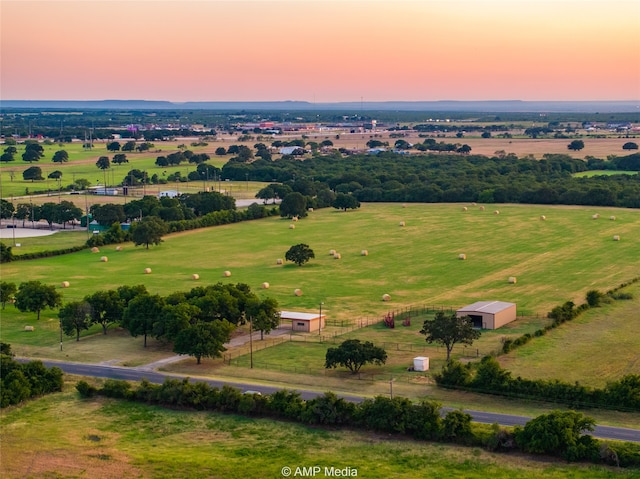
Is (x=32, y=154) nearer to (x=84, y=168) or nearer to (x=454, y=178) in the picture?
(x=84, y=168)

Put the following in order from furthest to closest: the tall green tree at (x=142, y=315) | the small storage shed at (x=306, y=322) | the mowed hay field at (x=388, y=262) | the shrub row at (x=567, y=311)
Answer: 1. the mowed hay field at (x=388, y=262)
2. the small storage shed at (x=306, y=322)
3. the tall green tree at (x=142, y=315)
4. the shrub row at (x=567, y=311)

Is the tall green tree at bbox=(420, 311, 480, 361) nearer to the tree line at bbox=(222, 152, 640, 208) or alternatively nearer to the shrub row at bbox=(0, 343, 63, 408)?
the shrub row at bbox=(0, 343, 63, 408)

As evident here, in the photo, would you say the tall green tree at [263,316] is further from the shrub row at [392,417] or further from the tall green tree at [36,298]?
the tall green tree at [36,298]

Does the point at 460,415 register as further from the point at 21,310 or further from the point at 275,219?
the point at 275,219

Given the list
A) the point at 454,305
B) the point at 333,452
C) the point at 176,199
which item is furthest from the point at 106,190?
the point at 333,452

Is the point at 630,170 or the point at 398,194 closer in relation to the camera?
the point at 398,194

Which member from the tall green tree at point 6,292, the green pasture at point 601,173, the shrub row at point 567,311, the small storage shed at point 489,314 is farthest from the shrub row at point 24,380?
the green pasture at point 601,173
